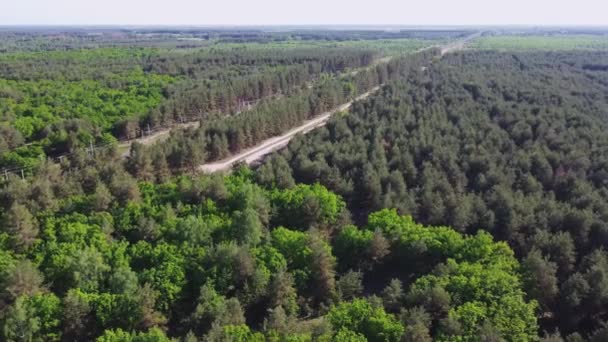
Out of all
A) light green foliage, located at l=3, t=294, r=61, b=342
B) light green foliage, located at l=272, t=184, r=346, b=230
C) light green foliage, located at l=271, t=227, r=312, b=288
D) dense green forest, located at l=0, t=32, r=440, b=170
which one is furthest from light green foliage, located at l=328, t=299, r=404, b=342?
dense green forest, located at l=0, t=32, r=440, b=170

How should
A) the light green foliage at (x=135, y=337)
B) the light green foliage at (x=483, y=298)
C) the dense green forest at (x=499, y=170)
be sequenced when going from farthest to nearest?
the dense green forest at (x=499, y=170)
the light green foliage at (x=483, y=298)
the light green foliage at (x=135, y=337)

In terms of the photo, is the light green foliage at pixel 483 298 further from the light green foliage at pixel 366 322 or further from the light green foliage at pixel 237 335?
the light green foliage at pixel 237 335

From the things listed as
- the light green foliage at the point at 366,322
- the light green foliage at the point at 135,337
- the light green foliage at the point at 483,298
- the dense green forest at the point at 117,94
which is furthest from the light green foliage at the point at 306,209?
the dense green forest at the point at 117,94

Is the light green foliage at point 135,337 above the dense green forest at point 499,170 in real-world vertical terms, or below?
below

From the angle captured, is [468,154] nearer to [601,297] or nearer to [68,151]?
[601,297]

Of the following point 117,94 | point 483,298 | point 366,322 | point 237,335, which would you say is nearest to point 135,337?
point 237,335

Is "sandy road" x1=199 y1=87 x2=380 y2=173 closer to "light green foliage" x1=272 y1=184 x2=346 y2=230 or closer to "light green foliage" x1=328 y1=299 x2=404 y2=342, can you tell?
"light green foliage" x1=272 y1=184 x2=346 y2=230
